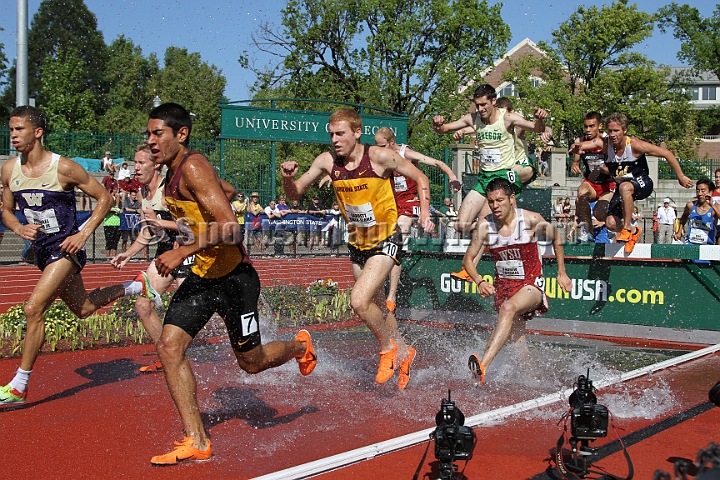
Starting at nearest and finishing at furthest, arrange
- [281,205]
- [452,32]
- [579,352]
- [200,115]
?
[579,352], [281,205], [452,32], [200,115]

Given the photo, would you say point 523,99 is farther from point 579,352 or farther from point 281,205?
point 579,352

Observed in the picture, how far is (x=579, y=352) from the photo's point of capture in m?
8.19

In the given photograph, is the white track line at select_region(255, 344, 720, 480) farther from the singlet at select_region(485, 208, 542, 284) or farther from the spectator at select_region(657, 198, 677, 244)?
the spectator at select_region(657, 198, 677, 244)

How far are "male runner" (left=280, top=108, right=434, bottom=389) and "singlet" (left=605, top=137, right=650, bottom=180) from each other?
12.6 ft

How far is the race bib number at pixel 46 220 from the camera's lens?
6090 millimetres

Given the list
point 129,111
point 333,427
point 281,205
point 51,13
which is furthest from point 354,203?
point 51,13

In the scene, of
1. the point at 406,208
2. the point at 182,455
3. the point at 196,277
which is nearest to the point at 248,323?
the point at 196,277

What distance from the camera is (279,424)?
5156 millimetres

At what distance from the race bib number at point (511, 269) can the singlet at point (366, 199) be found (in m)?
1.18

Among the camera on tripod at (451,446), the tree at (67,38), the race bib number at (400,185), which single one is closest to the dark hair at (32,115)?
the camera on tripod at (451,446)

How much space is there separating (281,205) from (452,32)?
18.5 metres

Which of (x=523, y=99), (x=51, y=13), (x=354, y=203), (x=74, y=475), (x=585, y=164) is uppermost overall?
(x=51, y=13)

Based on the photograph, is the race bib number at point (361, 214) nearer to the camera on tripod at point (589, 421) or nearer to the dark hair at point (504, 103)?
the camera on tripod at point (589, 421)

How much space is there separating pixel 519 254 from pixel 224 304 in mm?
3193
